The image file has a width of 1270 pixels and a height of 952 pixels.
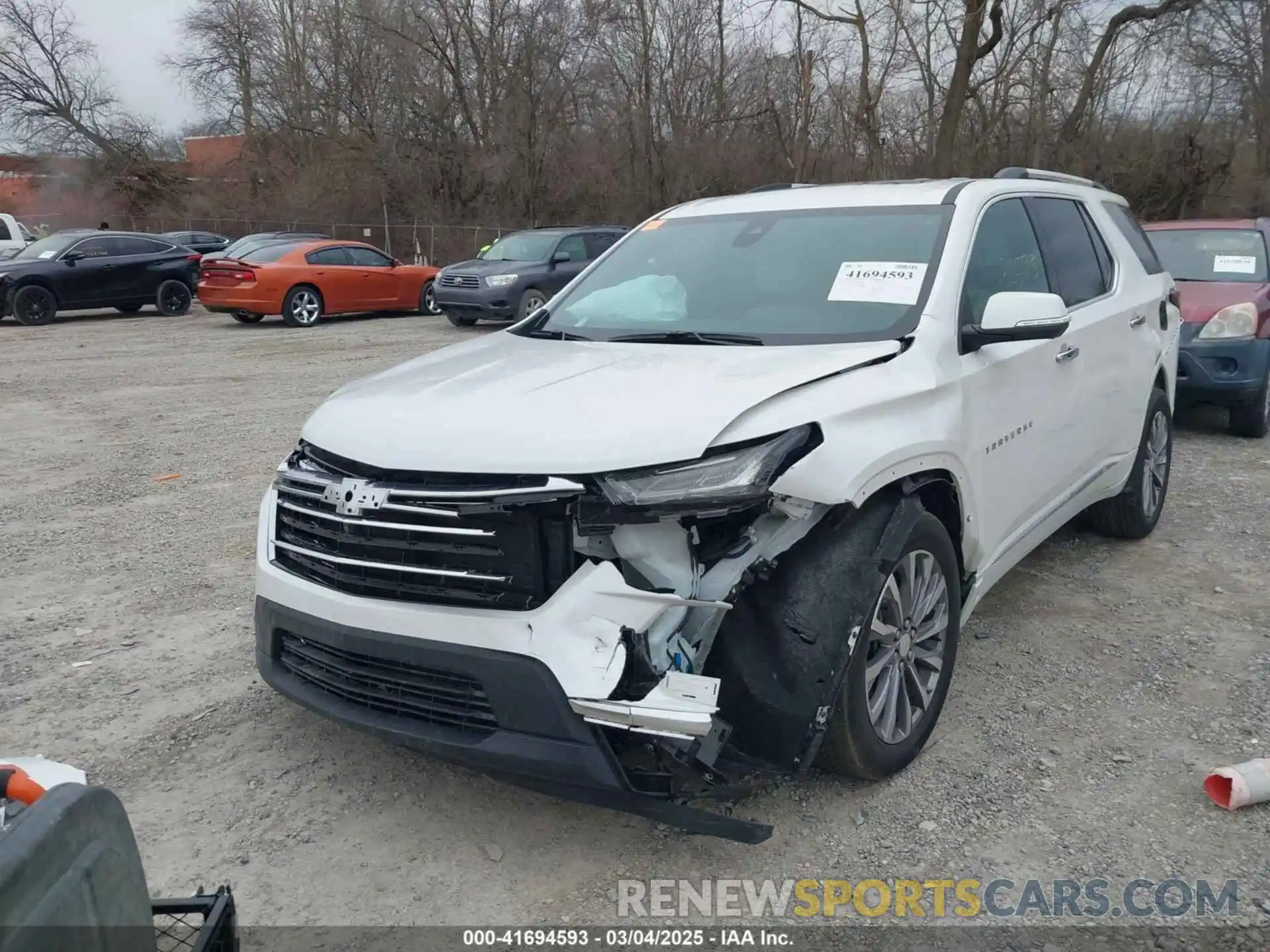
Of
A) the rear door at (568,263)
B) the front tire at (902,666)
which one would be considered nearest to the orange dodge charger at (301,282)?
the rear door at (568,263)

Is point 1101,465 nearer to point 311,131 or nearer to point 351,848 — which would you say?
point 351,848

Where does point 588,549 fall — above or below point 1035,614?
above

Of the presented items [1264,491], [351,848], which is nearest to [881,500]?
[351,848]

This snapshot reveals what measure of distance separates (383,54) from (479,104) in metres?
4.19

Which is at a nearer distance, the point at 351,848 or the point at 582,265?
the point at 351,848

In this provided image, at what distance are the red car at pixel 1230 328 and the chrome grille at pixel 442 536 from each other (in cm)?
666

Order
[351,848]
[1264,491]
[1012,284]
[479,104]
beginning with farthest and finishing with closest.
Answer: [479,104] < [1264,491] < [1012,284] < [351,848]

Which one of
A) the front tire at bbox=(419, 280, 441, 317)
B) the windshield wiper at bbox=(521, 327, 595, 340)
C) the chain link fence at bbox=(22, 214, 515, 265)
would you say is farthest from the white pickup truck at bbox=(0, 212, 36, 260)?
the windshield wiper at bbox=(521, 327, 595, 340)

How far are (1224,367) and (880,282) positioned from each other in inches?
211

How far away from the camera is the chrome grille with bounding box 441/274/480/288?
1599cm

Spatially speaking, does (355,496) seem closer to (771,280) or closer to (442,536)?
(442,536)

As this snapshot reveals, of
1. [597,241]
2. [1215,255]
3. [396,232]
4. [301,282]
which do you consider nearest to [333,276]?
[301,282]

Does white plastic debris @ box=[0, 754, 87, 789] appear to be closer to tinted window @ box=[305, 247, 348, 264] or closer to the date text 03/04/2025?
the date text 03/04/2025

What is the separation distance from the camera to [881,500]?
296cm
